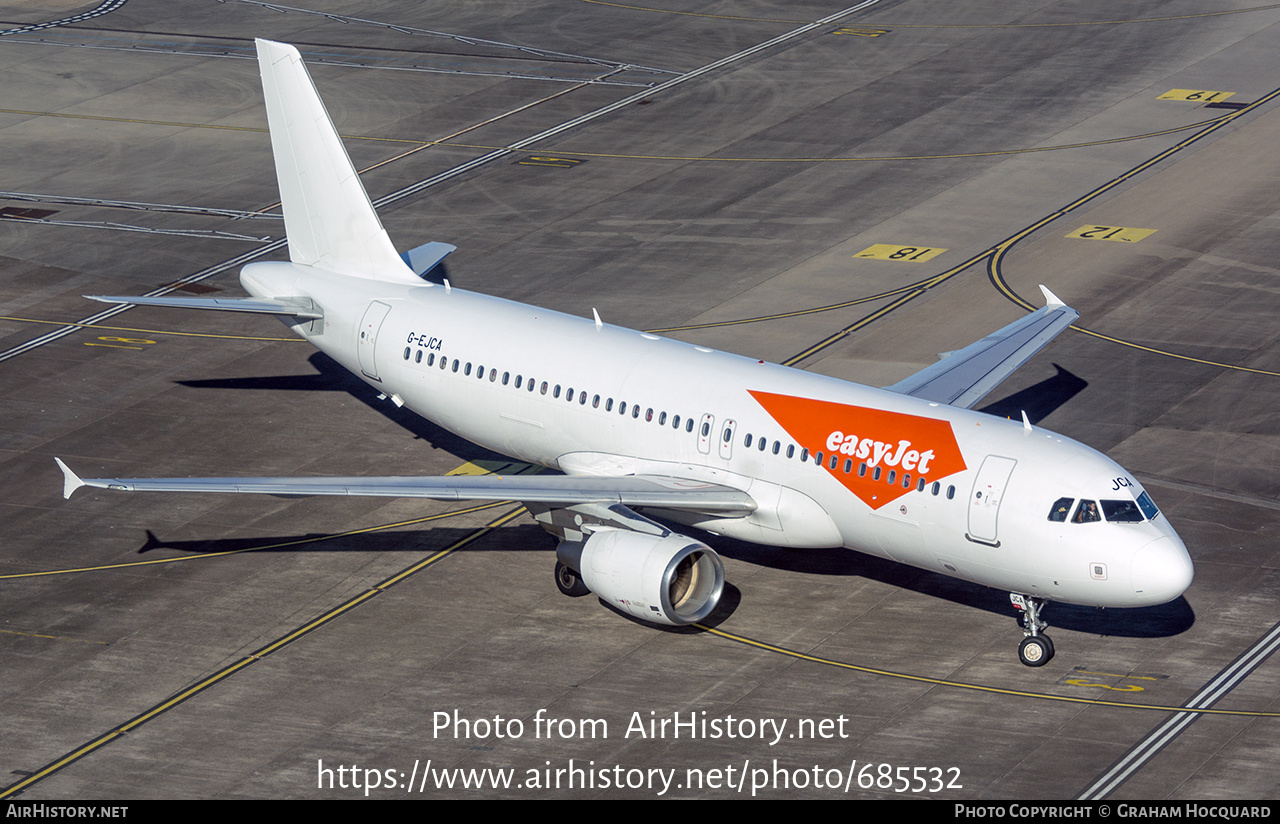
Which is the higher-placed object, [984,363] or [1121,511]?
[984,363]

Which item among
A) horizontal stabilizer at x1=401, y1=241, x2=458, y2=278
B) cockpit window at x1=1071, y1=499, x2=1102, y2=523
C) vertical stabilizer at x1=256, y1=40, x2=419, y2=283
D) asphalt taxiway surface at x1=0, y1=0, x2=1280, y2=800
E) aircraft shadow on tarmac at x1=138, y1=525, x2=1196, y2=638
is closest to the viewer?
asphalt taxiway surface at x1=0, y1=0, x2=1280, y2=800

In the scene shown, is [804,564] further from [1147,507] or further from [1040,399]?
[1040,399]

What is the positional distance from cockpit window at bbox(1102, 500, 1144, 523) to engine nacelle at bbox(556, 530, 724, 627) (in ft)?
28.7

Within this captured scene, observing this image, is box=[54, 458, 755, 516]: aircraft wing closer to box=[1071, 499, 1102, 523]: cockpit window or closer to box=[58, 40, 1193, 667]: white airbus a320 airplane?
box=[58, 40, 1193, 667]: white airbus a320 airplane

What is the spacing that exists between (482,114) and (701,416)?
41.8 m

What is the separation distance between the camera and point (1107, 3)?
90000 millimetres

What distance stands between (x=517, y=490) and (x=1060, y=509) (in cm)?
1273

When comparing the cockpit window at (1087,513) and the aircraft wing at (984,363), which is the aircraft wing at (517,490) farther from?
the cockpit window at (1087,513)

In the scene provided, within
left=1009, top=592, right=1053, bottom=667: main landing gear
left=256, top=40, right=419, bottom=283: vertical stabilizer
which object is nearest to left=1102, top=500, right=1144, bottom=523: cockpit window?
left=1009, top=592, right=1053, bottom=667: main landing gear

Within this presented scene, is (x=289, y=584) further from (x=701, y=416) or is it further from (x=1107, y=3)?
(x=1107, y=3)

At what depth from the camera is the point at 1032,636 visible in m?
37.2

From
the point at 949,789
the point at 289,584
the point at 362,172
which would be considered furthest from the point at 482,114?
the point at 949,789

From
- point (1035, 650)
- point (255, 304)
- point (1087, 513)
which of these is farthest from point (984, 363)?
point (255, 304)

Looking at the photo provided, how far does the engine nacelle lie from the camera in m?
37.2
